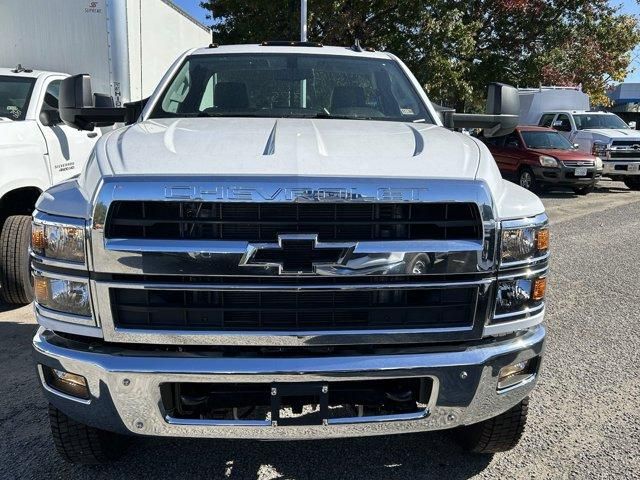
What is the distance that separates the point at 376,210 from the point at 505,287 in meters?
0.62

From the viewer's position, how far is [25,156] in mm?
5188

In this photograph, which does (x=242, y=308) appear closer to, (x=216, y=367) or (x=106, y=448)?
(x=216, y=367)

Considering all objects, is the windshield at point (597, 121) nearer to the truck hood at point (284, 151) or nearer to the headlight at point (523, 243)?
the truck hood at point (284, 151)

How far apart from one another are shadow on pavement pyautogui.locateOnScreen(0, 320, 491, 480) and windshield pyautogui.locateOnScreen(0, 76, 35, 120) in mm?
3590

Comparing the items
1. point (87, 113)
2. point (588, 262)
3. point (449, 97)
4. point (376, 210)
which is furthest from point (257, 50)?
point (449, 97)

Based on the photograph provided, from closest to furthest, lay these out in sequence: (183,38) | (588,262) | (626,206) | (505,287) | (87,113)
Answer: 1. (505,287)
2. (87,113)
3. (588,262)
4. (183,38)
5. (626,206)

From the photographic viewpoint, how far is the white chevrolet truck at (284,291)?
216 centimetres

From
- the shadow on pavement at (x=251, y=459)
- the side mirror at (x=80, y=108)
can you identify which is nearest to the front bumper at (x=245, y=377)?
the shadow on pavement at (x=251, y=459)

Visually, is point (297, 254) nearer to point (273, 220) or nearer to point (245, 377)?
point (273, 220)

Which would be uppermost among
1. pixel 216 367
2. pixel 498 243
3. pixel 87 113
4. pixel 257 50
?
pixel 257 50

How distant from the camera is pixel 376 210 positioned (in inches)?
87.1

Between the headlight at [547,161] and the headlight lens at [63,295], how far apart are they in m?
12.9

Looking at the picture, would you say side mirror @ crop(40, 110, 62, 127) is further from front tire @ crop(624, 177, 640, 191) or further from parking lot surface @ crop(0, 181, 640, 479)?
front tire @ crop(624, 177, 640, 191)

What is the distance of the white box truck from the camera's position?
5.04 metres
